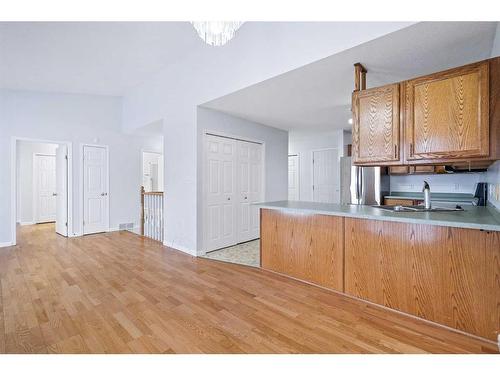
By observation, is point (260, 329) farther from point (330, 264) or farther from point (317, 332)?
point (330, 264)

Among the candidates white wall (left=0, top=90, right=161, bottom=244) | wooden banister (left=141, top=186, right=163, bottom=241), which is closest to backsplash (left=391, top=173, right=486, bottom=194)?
wooden banister (left=141, top=186, right=163, bottom=241)

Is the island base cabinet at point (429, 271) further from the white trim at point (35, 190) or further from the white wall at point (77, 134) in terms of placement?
the white trim at point (35, 190)

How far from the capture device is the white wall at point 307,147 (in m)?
6.32

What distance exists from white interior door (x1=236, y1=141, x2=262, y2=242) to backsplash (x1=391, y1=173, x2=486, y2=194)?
2768mm

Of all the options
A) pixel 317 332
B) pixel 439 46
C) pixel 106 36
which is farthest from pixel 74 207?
pixel 439 46

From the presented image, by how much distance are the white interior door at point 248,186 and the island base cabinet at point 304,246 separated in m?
1.42

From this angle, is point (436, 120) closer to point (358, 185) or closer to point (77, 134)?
point (358, 185)

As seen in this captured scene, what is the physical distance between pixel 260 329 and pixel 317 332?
423 mm

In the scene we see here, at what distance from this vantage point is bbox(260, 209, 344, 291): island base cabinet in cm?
256

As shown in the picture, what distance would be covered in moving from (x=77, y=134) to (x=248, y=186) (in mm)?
3751

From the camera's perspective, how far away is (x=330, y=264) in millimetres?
2596

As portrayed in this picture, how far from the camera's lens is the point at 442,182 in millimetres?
4422

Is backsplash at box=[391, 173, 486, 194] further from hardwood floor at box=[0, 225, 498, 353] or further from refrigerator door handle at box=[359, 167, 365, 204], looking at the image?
hardwood floor at box=[0, 225, 498, 353]

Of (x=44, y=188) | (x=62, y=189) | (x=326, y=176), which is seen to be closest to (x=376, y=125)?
(x=326, y=176)
